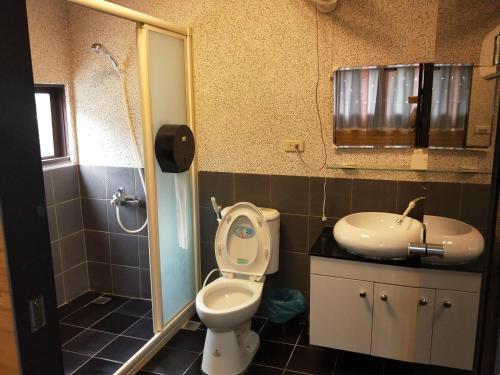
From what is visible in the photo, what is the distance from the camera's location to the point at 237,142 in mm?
2891

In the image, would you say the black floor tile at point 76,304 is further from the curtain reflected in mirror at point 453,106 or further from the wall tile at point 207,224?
the curtain reflected in mirror at point 453,106

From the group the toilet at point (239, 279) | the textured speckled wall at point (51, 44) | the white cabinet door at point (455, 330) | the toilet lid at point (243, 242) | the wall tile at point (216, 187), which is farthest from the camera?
the wall tile at point (216, 187)

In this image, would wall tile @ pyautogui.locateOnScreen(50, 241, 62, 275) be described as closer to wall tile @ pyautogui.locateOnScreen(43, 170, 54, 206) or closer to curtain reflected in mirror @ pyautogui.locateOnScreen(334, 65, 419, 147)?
wall tile @ pyautogui.locateOnScreen(43, 170, 54, 206)

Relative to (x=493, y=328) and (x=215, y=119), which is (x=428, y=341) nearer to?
(x=493, y=328)

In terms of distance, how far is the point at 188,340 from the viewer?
9.11 ft

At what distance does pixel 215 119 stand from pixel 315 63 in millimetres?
780

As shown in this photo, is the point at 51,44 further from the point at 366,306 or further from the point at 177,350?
the point at 366,306

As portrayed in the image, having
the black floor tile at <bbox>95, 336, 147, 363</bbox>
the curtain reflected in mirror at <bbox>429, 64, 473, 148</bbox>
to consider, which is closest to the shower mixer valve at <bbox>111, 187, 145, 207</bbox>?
the black floor tile at <bbox>95, 336, 147, 363</bbox>

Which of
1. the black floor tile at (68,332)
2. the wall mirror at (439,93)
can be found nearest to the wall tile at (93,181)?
the black floor tile at (68,332)

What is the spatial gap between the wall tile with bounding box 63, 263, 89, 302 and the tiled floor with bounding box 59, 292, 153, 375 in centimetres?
6

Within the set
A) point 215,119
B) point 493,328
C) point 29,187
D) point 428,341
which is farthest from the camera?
point 215,119

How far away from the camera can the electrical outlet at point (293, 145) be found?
2732 mm

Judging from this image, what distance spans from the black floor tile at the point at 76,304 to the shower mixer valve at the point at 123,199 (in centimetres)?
82

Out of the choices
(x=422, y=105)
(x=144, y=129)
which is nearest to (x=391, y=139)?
Result: (x=422, y=105)
